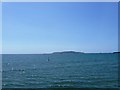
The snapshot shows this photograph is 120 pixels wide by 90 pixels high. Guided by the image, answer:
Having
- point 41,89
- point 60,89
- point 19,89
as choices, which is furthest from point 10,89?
point 60,89

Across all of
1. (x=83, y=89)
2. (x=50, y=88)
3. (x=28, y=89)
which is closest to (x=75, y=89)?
(x=83, y=89)

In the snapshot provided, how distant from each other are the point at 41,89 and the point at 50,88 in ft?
1.66

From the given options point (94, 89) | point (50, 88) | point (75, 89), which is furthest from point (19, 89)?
point (94, 89)

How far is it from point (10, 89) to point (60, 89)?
8.65 feet

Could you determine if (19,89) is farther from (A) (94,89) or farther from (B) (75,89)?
(A) (94,89)

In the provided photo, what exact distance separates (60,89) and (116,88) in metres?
3.01

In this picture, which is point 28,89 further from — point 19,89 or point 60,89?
point 60,89

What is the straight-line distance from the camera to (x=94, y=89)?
14.8 metres

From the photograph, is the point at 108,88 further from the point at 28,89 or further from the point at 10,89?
the point at 10,89

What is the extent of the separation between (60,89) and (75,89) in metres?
0.82

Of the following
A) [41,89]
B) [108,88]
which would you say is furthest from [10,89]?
[108,88]

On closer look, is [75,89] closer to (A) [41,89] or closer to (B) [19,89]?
(A) [41,89]

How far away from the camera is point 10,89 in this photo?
47.8 ft

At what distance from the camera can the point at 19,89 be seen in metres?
14.7
